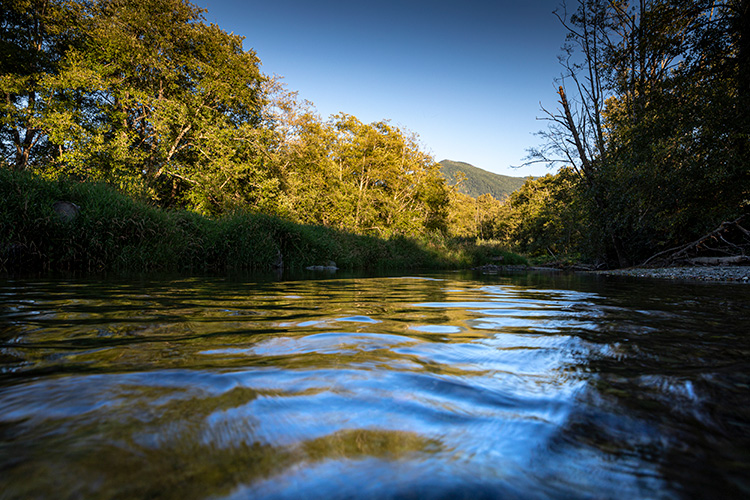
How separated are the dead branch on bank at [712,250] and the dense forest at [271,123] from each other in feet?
1.79

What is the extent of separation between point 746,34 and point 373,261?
597 inches

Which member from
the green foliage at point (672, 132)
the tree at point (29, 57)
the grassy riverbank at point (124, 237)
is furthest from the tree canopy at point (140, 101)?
the green foliage at point (672, 132)

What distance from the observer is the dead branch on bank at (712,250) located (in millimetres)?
12671

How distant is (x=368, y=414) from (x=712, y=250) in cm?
1845

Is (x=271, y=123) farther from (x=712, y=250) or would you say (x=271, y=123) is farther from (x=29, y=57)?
(x=712, y=250)

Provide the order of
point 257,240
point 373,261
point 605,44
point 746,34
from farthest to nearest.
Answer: point 373,261
point 605,44
point 257,240
point 746,34

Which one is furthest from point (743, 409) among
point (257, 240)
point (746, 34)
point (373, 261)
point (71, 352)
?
point (373, 261)

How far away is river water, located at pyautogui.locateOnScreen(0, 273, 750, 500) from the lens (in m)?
0.70

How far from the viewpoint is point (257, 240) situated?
12461mm

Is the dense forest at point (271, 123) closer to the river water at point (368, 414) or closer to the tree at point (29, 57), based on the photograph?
the tree at point (29, 57)

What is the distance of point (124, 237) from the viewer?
886 centimetres

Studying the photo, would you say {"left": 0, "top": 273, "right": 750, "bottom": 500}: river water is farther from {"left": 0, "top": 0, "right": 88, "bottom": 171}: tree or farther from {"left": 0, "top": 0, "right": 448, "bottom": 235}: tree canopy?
{"left": 0, "top": 0, "right": 88, "bottom": 171}: tree

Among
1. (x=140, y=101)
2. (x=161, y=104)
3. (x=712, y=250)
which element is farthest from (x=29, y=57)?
(x=712, y=250)

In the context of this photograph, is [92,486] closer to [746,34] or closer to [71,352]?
[71,352]
